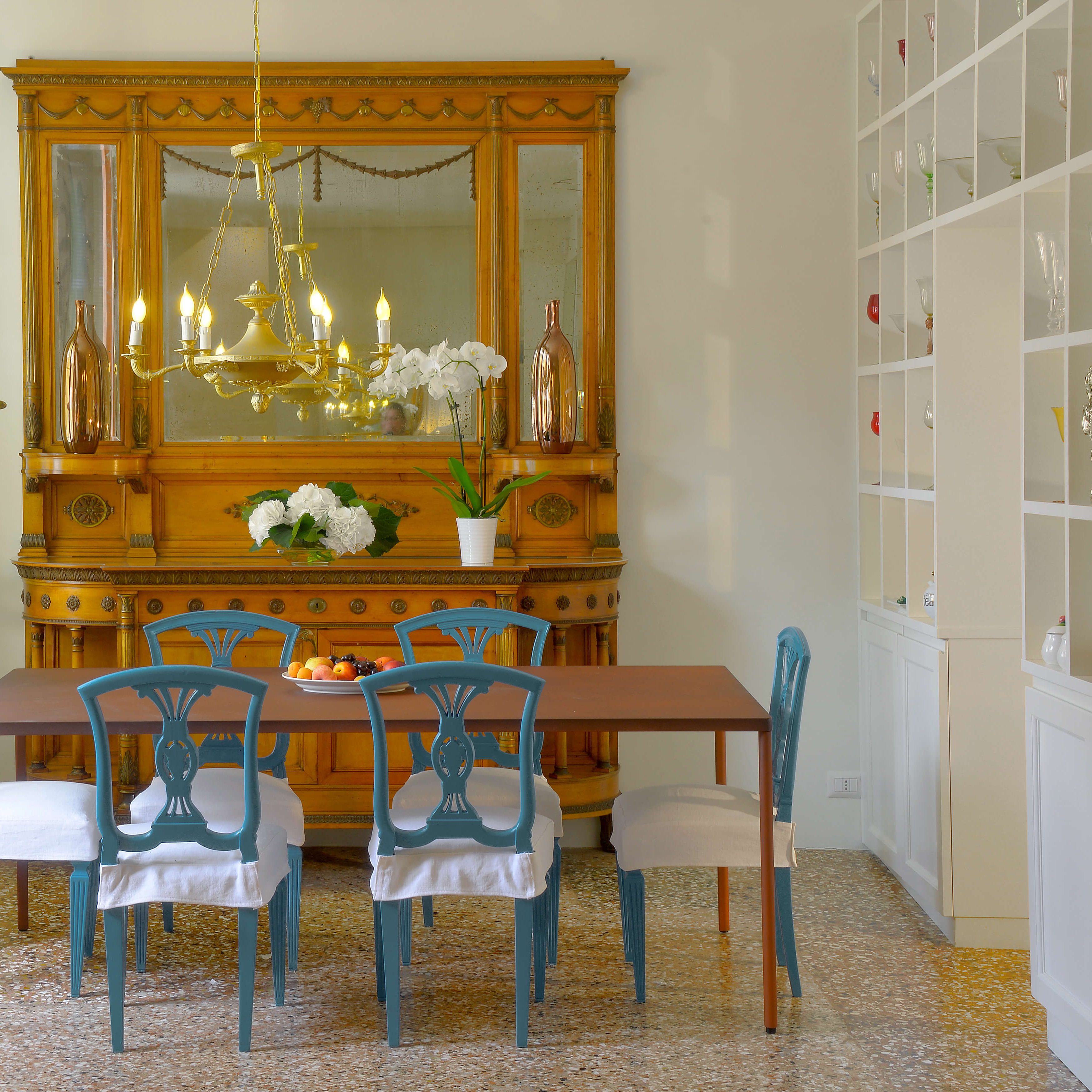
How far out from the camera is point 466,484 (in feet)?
13.5

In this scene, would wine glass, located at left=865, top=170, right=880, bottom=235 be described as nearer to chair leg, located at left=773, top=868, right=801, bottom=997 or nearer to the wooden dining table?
the wooden dining table

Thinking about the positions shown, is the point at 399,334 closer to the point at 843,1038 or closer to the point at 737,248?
the point at 737,248

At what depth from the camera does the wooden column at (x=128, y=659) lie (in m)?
3.96

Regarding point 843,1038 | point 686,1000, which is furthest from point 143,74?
point 843,1038

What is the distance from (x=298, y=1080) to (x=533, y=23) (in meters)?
3.66

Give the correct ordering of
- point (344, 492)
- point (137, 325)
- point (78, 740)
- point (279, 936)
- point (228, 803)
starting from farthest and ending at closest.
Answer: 1. point (78, 740)
2. point (344, 492)
3. point (228, 803)
4. point (279, 936)
5. point (137, 325)

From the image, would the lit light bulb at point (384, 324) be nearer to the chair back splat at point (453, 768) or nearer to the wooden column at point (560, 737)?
the chair back splat at point (453, 768)

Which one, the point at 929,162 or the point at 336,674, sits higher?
the point at 929,162

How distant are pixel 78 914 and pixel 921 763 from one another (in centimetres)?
252

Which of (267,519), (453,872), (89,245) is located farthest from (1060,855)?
(89,245)

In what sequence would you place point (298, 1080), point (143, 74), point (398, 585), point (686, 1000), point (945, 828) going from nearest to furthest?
point (298, 1080), point (686, 1000), point (945, 828), point (398, 585), point (143, 74)

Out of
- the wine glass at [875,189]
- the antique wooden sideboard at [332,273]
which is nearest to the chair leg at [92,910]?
the antique wooden sideboard at [332,273]

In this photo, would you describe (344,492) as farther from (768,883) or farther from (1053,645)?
(1053,645)

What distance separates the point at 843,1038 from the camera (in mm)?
2848
